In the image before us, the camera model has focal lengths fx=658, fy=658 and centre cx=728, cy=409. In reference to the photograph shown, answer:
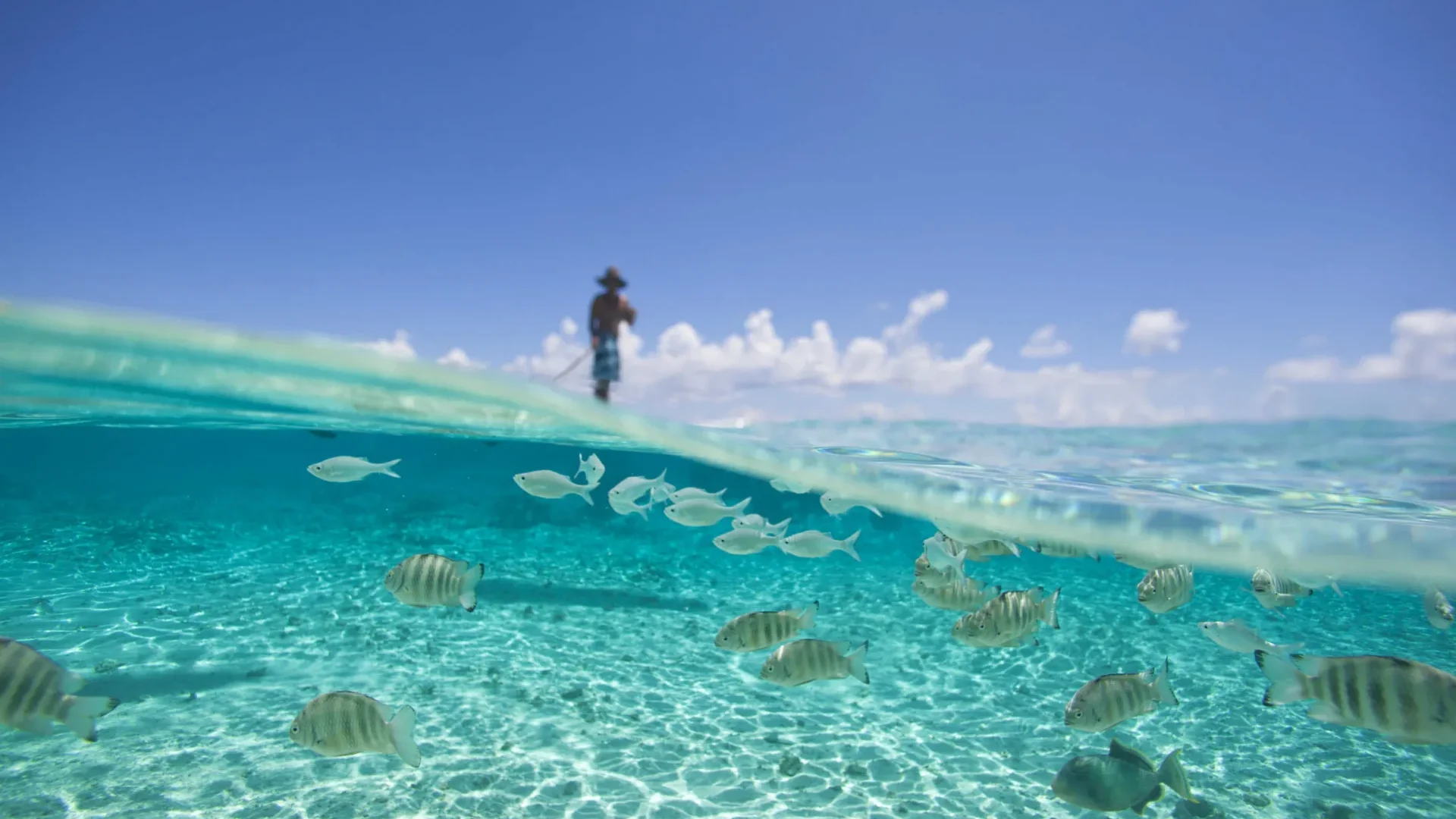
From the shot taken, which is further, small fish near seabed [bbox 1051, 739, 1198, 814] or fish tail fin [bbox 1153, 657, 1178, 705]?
fish tail fin [bbox 1153, 657, 1178, 705]

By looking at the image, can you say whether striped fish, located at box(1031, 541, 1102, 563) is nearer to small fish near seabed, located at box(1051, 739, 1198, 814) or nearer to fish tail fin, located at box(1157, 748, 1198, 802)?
fish tail fin, located at box(1157, 748, 1198, 802)

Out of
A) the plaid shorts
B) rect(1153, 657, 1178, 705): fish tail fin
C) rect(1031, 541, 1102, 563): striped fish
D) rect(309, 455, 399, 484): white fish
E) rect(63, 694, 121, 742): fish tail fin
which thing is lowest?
rect(63, 694, 121, 742): fish tail fin

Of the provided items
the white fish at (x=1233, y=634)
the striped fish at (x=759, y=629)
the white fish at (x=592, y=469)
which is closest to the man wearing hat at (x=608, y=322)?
the white fish at (x=592, y=469)

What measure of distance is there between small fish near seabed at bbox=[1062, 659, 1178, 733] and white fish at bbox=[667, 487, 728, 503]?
4.11 meters

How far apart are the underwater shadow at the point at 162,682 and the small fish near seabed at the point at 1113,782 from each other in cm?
1126

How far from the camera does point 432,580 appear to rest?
6.15 m

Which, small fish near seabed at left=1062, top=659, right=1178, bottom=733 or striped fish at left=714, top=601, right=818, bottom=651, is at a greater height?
striped fish at left=714, top=601, right=818, bottom=651

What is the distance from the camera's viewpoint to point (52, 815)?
6504mm

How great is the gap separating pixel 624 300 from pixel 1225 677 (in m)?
13.5

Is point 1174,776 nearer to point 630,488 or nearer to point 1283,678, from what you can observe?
point 1283,678

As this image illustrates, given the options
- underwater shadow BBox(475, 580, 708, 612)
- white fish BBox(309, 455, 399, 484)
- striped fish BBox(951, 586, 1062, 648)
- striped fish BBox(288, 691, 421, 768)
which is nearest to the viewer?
striped fish BBox(288, 691, 421, 768)

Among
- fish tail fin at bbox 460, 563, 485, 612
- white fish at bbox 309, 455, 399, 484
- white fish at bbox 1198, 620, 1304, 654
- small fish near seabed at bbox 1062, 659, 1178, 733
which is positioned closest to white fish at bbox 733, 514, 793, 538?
fish tail fin at bbox 460, 563, 485, 612

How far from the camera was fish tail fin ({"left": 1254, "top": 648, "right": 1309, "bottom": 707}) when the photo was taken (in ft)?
14.1

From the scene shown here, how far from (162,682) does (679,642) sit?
830cm
